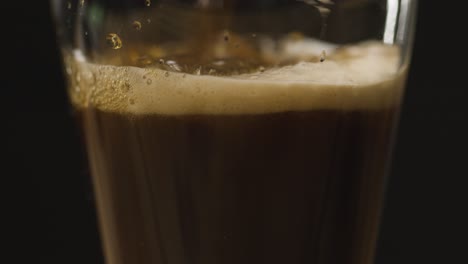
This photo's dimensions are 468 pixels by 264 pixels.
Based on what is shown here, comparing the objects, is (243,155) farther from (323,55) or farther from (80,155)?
(80,155)

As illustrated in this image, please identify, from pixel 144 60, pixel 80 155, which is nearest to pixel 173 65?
pixel 144 60

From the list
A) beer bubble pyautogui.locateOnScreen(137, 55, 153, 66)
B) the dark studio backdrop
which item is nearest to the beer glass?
beer bubble pyautogui.locateOnScreen(137, 55, 153, 66)

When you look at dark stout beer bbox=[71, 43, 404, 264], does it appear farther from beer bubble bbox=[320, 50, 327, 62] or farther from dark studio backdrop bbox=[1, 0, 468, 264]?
dark studio backdrop bbox=[1, 0, 468, 264]

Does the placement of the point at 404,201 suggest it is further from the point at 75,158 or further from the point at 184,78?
the point at 184,78

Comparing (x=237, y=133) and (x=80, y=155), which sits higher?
(x=237, y=133)

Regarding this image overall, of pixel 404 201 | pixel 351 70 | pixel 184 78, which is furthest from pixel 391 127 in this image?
pixel 404 201

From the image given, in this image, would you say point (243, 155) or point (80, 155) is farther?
point (80, 155)
